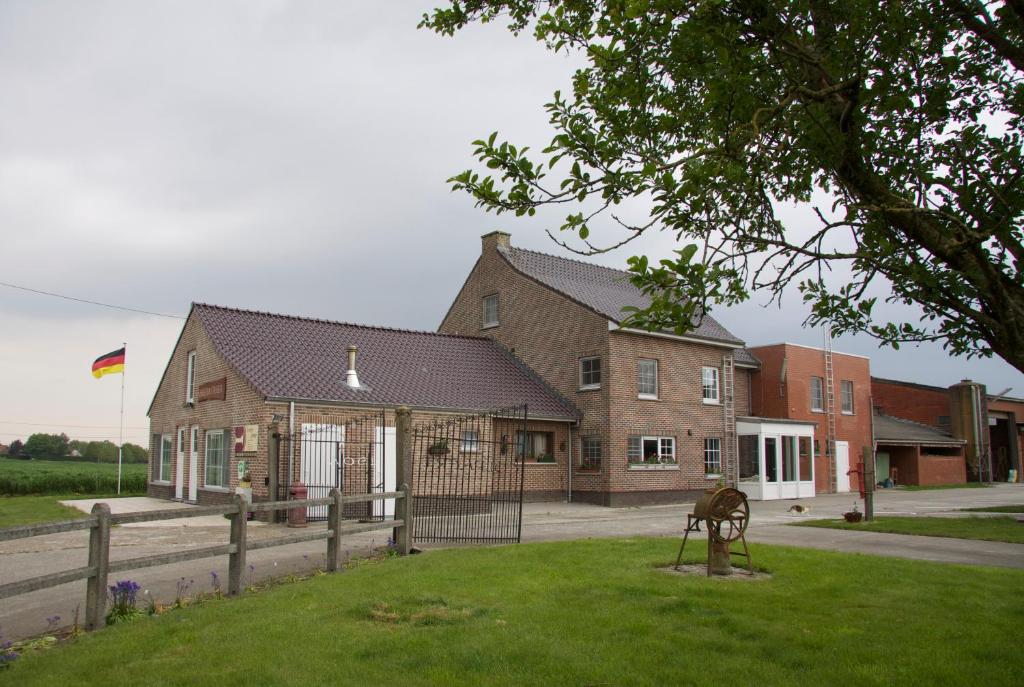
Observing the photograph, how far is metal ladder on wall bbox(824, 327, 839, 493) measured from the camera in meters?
35.5

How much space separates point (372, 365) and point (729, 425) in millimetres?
13501

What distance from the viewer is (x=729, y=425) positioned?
100 feet

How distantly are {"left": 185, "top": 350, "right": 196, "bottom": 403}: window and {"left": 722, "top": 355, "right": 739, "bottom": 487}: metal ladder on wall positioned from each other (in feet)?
59.8

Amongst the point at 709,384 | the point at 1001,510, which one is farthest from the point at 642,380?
the point at 1001,510

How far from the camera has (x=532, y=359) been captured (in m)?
29.9

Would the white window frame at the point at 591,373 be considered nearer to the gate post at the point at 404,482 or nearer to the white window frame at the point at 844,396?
the gate post at the point at 404,482

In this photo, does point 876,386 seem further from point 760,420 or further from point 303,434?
point 303,434

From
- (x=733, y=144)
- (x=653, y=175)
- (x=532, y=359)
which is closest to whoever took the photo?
(x=653, y=175)

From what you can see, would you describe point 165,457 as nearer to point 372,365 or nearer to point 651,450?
point 372,365

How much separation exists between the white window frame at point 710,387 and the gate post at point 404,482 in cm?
1857

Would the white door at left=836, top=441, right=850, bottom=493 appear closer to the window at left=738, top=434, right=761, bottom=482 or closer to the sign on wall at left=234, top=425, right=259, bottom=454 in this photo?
the window at left=738, top=434, right=761, bottom=482

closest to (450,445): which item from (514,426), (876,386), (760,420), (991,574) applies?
(514,426)

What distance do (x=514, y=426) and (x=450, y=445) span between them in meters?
2.51

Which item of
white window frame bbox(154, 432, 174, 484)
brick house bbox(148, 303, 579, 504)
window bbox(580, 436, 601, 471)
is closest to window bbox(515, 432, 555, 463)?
brick house bbox(148, 303, 579, 504)
